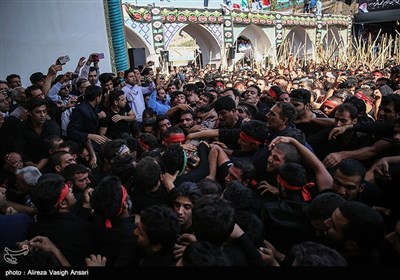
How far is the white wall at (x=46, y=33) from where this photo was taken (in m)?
6.09

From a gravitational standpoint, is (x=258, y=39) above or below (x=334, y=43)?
above

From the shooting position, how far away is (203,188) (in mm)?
2293

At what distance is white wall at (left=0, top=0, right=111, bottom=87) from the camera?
20.0ft

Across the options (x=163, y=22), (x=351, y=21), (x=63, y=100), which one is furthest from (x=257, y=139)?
(x=351, y=21)

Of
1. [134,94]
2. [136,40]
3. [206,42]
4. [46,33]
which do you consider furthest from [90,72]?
[206,42]

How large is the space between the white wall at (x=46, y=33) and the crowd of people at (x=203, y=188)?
2.33 m

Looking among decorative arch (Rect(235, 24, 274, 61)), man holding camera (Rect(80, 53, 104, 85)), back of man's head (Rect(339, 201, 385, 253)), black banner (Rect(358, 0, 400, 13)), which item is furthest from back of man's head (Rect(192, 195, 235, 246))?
black banner (Rect(358, 0, 400, 13))

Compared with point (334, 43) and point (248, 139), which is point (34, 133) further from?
point (334, 43)

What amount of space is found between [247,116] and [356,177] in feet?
6.37

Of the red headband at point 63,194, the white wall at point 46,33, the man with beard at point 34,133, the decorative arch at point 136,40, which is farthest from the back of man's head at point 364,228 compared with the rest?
the decorative arch at point 136,40

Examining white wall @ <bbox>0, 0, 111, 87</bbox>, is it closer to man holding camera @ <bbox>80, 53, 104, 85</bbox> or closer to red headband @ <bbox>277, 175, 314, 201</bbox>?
man holding camera @ <bbox>80, 53, 104, 85</bbox>

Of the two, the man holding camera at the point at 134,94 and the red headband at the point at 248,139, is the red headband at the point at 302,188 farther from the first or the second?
the man holding camera at the point at 134,94

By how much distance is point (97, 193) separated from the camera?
203 centimetres

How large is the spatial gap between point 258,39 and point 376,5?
792 centimetres
